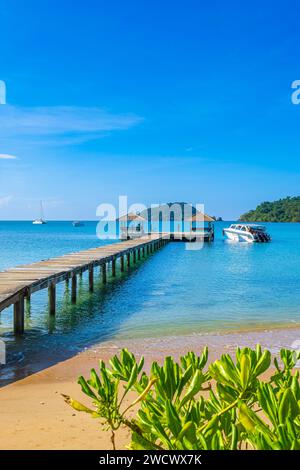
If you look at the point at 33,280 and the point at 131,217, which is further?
the point at 131,217

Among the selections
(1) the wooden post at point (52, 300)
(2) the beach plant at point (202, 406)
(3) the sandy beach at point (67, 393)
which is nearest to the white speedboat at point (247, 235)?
(1) the wooden post at point (52, 300)

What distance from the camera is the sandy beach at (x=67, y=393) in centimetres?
498

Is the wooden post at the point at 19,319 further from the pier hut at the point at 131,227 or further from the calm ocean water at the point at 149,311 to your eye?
the pier hut at the point at 131,227

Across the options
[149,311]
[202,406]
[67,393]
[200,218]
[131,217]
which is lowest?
[149,311]

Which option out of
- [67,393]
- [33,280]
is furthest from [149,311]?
[67,393]

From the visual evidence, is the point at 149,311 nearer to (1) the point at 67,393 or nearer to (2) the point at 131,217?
(1) the point at 67,393

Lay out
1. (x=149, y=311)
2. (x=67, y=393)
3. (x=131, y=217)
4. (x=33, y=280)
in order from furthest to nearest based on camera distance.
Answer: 1. (x=131, y=217)
2. (x=149, y=311)
3. (x=33, y=280)
4. (x=67, y=393)

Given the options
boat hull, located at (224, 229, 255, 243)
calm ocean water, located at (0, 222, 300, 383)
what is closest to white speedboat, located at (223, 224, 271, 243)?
boat hull, located at (224, 229, 255, 243)

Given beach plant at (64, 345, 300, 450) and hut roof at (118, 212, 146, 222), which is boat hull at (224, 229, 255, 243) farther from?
beach plant at (64, 345, 300, 450)

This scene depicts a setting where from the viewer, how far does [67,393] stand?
675 cm

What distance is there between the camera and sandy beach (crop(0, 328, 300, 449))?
4.98 meters

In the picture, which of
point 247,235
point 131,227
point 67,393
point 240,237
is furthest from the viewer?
point 240,237

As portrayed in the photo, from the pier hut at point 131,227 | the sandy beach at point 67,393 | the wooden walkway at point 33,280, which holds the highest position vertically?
the pier hut at point 131,227

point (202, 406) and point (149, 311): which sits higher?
point (202, 406)
